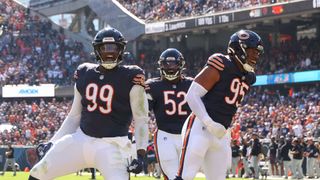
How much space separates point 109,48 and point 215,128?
134 centimetres

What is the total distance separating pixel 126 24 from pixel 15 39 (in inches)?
330

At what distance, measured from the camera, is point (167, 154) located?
901 cm

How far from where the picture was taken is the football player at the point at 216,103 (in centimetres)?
738

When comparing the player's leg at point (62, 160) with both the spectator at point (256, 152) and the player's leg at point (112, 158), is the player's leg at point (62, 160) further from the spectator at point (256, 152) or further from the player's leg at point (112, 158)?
the spectator at point (256, 152)

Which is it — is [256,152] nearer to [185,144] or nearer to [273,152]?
[273,152]

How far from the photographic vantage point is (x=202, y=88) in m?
7.41

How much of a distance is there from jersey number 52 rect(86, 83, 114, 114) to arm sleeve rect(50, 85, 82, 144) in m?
0.21

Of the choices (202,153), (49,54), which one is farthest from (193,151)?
(49,54)

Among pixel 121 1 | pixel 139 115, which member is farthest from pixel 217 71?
pixel 121 1

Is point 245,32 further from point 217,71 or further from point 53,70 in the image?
point 53,70

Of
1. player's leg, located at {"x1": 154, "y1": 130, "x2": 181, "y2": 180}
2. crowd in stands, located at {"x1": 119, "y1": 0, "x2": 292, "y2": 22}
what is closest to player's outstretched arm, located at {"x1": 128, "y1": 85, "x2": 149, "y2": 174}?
player's leg, located at {"x1": 154, "y1": 130, "x2": 181, "y2": 180}

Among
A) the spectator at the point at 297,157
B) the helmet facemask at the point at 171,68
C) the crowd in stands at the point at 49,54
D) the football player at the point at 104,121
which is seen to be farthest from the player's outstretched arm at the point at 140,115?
the crowd in stands at the point at 49,54

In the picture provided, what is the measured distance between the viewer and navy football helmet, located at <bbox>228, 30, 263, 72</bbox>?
7.45m

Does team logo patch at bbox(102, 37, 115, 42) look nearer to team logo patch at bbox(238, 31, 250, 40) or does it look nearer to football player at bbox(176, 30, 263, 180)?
football player at bbox(176, 30, 263, 180)
